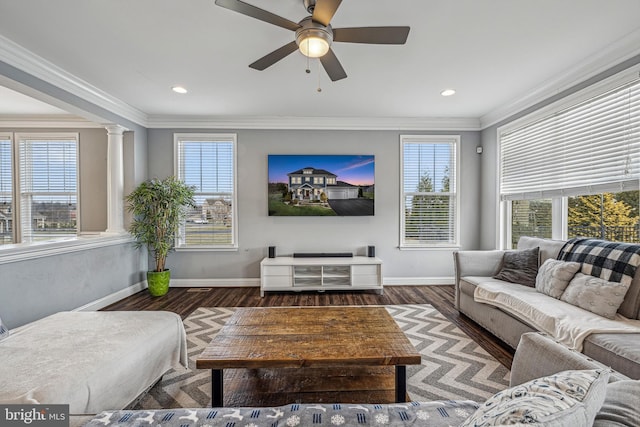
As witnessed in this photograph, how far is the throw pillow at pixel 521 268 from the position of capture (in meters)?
2.79

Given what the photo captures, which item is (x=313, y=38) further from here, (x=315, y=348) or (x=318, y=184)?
(x=318, y=184)

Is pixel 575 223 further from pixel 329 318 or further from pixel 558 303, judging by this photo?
pixel 329 318

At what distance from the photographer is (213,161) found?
443 centimetres

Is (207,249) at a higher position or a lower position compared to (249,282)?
higher

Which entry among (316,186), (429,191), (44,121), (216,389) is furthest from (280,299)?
(44,121)

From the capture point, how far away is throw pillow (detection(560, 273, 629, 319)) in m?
1.93

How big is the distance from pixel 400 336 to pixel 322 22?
197cm

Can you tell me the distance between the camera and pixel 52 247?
2848 millimetres

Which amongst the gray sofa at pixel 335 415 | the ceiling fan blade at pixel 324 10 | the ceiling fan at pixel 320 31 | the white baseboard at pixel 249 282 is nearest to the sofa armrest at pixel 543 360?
the gray sofa at pixel 335 415

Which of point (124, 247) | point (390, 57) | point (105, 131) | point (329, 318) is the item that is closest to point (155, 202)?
point (124, 247)

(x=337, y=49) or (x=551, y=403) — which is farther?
(x=337, y=49)

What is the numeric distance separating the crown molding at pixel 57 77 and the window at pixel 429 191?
13.0 ft

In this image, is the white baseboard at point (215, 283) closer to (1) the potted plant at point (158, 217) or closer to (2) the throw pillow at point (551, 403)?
(1) the potted plant at point (158, 217)

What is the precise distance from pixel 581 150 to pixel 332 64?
259 cm
